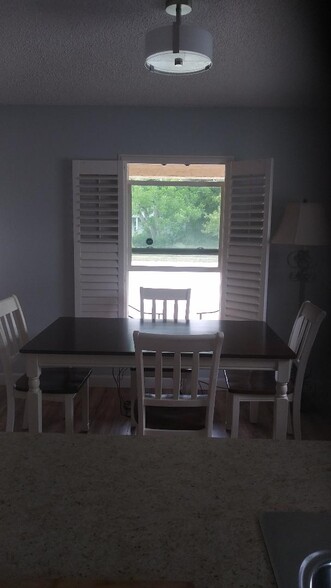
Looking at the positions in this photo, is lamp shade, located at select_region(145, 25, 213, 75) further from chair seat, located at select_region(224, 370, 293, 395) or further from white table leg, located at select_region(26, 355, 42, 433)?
chair seat, located at select_region(224, 370, 293, 395)

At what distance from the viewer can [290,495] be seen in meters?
0.87

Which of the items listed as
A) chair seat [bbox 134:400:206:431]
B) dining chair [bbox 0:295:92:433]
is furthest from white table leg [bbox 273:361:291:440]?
dining chair [bbox 0:295:92:433]

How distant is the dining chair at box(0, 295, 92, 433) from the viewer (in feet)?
8.44

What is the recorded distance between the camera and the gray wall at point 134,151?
3.69 m

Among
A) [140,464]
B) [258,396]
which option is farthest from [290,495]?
[258,396]

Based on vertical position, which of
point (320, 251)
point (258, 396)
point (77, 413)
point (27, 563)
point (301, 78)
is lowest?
point (77, 413)

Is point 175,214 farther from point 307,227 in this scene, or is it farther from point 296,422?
point 296,422

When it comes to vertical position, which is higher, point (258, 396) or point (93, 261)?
point (93, 261)

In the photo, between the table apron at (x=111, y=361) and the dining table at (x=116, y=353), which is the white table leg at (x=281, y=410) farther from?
the table apron at (x=111, y=361)

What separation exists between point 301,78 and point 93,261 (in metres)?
2.02

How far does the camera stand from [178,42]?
6.46ft

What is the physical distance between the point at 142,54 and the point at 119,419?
236 cm

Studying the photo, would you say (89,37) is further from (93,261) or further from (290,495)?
(290,495)

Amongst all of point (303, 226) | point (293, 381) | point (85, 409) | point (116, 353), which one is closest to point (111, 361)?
point (116, 353)
